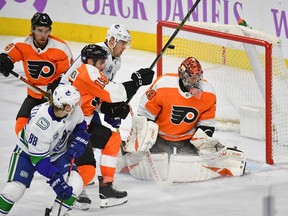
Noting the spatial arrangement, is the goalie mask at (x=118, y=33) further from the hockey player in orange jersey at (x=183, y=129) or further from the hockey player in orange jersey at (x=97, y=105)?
the hockey player in orange jersey at (x=183, y=129)

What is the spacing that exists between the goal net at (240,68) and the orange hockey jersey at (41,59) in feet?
3.02

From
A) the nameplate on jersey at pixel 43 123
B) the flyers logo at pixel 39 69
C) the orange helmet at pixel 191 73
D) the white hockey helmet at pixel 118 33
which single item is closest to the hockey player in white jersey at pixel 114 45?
the white hockey helmet at pixel 118 33

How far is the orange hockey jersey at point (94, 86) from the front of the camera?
529 centimetres

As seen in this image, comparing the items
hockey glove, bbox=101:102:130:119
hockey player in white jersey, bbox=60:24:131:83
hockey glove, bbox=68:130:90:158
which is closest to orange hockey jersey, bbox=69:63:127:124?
hockey glove, bbox=101:102:130:119

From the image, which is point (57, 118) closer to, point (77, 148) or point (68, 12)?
point (77, 148)

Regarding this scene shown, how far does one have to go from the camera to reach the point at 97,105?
18.1 ft

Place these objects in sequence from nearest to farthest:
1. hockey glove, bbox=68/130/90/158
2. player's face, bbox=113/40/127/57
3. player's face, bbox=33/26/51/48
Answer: hockey glove, bbox=68/130/90/158
player's face, bbox=113/40/127/57
player's face, bbox=33/26/51/48

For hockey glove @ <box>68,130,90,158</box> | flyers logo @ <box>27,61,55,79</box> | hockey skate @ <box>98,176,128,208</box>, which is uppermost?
flyers logo @ <box>27,61,55,79</box>

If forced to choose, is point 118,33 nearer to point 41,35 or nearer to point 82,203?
point 41,35

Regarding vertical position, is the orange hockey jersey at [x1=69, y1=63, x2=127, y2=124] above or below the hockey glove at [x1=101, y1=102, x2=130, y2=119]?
above

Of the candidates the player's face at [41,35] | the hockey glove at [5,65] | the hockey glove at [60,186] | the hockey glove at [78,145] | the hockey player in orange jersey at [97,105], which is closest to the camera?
the hockey glove at [60,186]

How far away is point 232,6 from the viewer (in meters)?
8.17

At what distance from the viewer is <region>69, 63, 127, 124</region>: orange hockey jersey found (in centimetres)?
529

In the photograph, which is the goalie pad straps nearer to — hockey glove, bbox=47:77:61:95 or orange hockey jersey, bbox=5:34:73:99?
hockey glove, bbox=47:77:61:95
